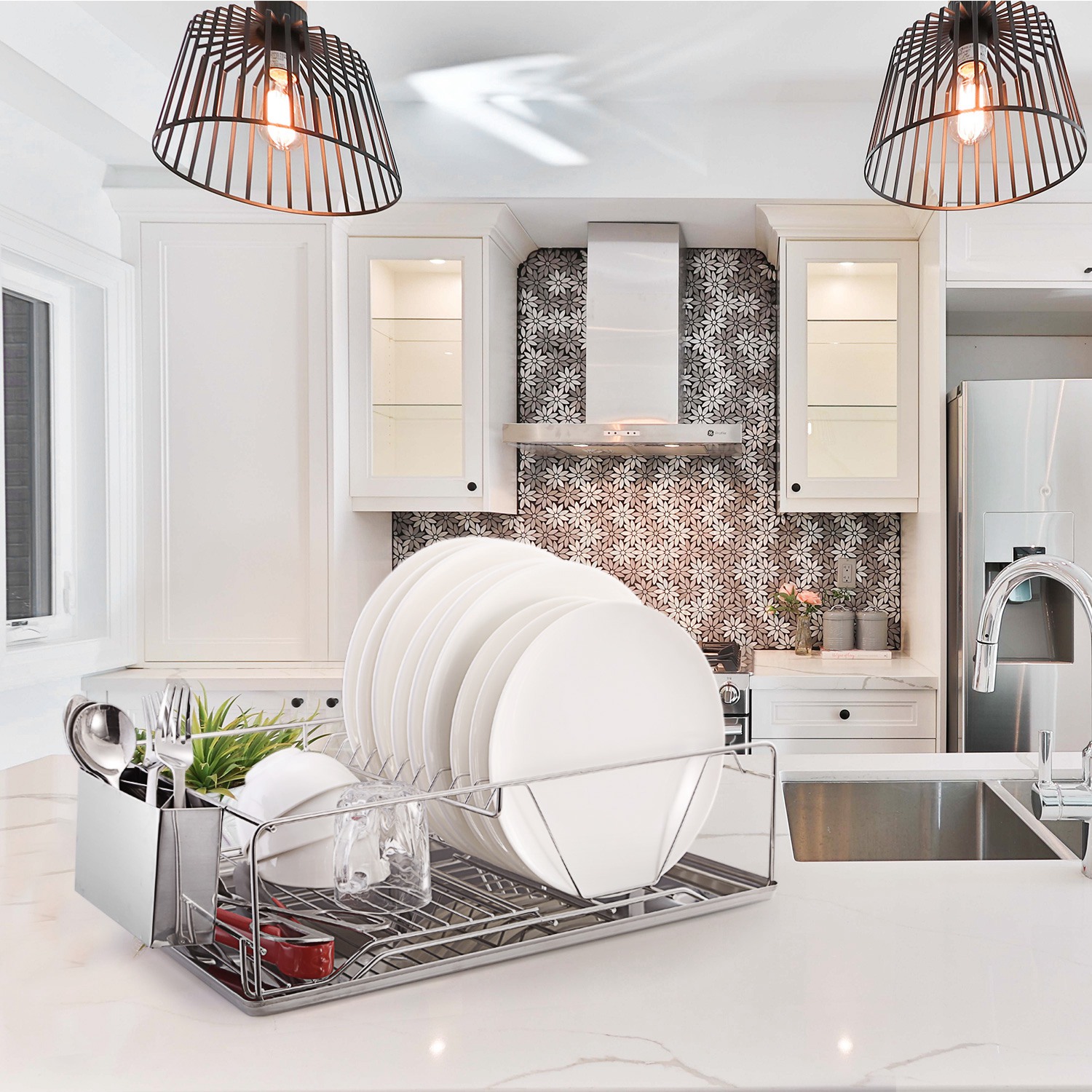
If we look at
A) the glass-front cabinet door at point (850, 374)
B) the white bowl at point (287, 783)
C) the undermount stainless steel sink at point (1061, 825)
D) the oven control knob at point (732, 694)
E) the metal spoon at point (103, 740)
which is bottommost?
the oven control knob at point (732, 694)

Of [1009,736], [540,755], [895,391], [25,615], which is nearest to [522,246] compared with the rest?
[895,391]

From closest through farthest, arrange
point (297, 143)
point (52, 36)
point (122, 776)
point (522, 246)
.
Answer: point (122, 776) < point (297, 143) < point (52, 36) < point (522, 246)

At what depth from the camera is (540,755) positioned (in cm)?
83

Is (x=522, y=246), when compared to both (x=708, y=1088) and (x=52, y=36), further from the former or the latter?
(x=708, y=1088)

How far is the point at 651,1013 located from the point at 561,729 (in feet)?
0.80

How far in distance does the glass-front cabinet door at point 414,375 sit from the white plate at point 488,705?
225 cm

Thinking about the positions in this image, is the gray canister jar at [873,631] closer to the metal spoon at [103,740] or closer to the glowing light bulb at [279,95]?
the glowing light bulb at [279,95]

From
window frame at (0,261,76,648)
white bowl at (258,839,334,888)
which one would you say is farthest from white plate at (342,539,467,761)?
window frame at (0,261,76,648)

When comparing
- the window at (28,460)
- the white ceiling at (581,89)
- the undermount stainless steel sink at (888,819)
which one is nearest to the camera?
the undermount stainless steel sink at (888,819)

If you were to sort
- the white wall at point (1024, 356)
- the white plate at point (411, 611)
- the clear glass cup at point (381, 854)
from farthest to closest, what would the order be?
1. the white wall at point (1024, 356)
2. the white plate at point (411, 611)
3. the clear glass cup at point (381, 854)

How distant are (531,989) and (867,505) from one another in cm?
265

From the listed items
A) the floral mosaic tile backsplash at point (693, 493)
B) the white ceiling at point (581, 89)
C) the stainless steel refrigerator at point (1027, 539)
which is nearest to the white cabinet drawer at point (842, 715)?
the stainless steel refrigerator at point (1027, 539)

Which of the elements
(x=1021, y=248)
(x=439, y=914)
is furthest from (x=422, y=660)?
(x=1021, y=248)

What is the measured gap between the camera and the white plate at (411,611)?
1.00 meters
